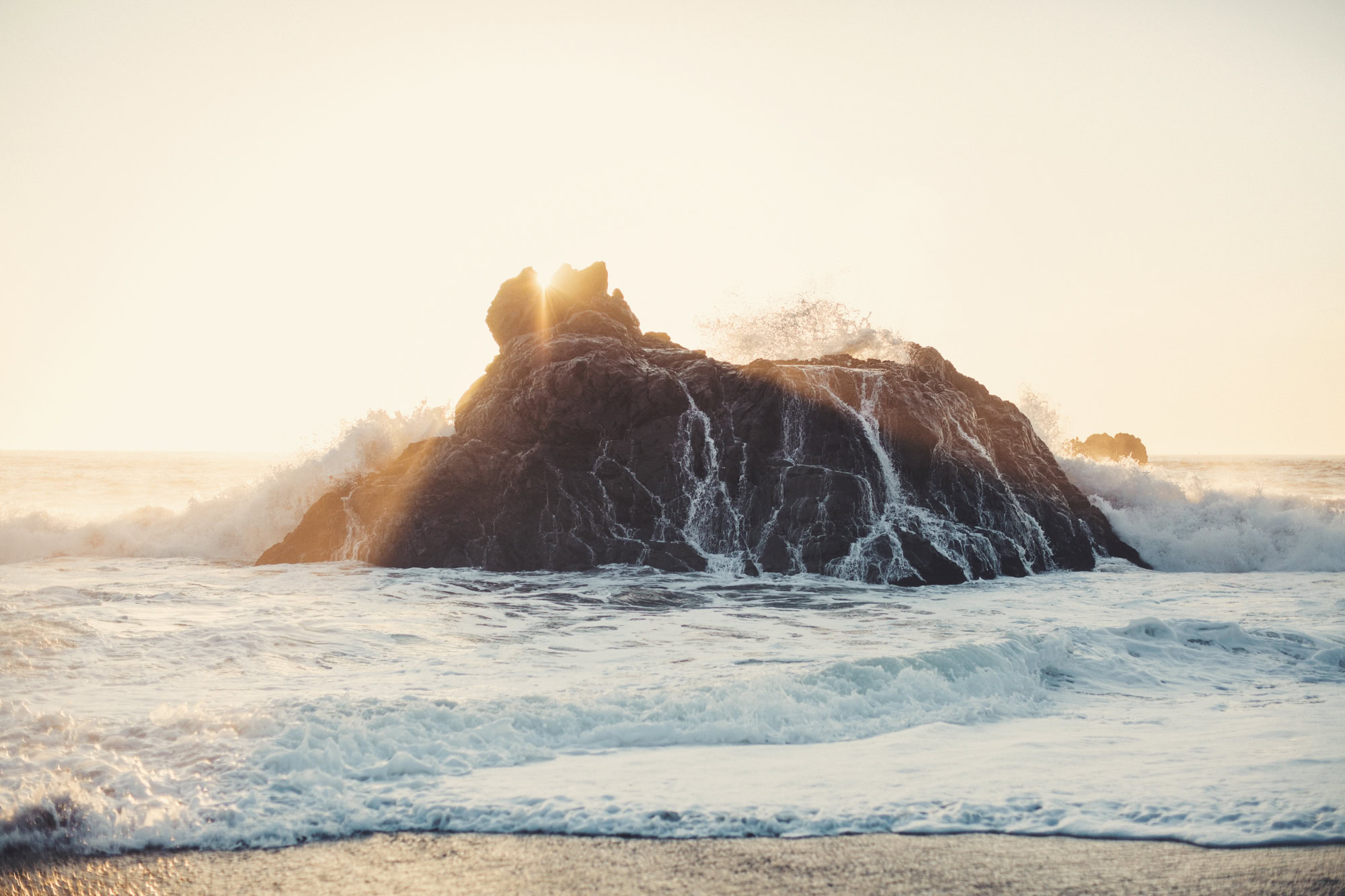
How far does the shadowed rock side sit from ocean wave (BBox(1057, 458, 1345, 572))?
928 mm

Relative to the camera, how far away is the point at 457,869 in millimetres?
4805

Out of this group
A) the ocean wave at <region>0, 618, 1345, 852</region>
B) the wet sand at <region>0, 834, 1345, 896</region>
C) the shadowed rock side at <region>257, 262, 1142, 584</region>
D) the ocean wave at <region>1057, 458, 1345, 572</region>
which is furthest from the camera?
the ocean wave at <region>1057, 458, 1345, 572</region>

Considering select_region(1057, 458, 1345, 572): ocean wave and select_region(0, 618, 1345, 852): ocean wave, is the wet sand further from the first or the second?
select_region(1057, 458, 1345, 572): ocean wave

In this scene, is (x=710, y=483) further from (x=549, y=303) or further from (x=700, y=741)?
(x=700, y=741)

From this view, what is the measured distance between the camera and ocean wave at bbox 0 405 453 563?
20812mm

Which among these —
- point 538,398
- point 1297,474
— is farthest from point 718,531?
point 1297,474

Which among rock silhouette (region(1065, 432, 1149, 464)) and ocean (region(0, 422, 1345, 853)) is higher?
rock silhouette (region(1065, 432, 1149, 464))

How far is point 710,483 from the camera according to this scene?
17641mm

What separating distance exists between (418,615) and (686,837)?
817 cm

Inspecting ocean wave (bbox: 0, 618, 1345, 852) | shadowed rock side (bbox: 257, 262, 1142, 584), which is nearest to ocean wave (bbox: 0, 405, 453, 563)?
shadowed rock side (bbox: 257, 262, 1142, 584)

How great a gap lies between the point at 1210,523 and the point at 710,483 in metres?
11.8

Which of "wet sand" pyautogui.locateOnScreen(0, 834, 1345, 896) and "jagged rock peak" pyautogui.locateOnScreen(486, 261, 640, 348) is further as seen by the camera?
"jagged rock peak" pyautogui.locateOnScreen(486, 261, 640, 348)

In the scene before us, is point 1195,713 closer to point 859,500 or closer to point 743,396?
point 859,500

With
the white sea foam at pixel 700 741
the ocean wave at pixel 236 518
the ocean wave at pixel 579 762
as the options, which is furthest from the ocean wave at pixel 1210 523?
the ocean wave at pixel 236 518
